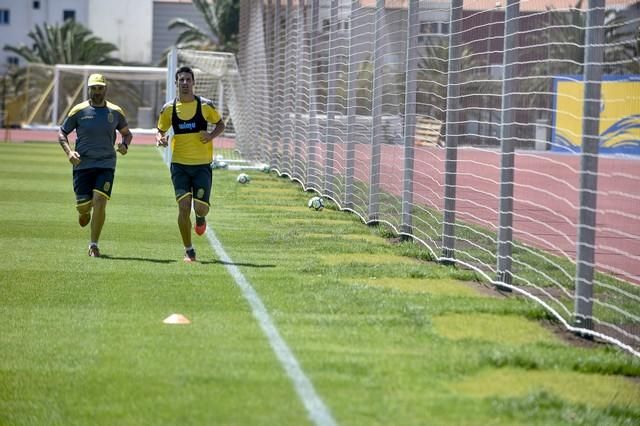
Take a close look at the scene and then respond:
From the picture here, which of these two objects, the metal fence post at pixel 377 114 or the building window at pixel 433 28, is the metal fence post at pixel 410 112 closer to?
the building window at pixel 433 28

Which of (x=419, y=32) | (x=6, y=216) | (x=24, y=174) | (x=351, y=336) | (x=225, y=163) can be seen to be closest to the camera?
(x=351, y=336)

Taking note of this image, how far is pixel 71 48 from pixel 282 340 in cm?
7077

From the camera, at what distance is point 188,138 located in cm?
1445

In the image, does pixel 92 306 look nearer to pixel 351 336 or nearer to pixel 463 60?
pixel 351 336

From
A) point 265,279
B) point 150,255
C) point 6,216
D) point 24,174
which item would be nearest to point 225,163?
point 24,174

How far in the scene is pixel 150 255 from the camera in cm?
1445

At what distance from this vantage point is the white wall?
82812mm

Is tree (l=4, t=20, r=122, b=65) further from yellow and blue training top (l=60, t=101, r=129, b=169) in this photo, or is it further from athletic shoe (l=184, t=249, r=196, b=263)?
athletic shoe (l=184, t=249, r=196, b=263)

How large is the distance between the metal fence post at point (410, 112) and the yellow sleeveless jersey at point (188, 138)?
115 inches

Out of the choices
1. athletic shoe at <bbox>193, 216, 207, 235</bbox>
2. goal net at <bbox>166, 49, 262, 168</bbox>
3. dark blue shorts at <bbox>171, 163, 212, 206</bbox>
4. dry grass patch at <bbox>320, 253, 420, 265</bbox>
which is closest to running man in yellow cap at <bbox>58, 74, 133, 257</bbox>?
dark blue shorts at <bbox>171, 163, 212, 206</bbox>

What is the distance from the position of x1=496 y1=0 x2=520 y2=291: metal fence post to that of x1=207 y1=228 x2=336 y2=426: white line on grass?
2.29 meters

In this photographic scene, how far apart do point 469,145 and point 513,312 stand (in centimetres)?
592

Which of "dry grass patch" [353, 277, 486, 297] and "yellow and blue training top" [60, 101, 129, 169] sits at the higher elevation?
"yellow and blue training top" [60, 101, 129, 169]

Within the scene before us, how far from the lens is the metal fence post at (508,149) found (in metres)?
12.0
